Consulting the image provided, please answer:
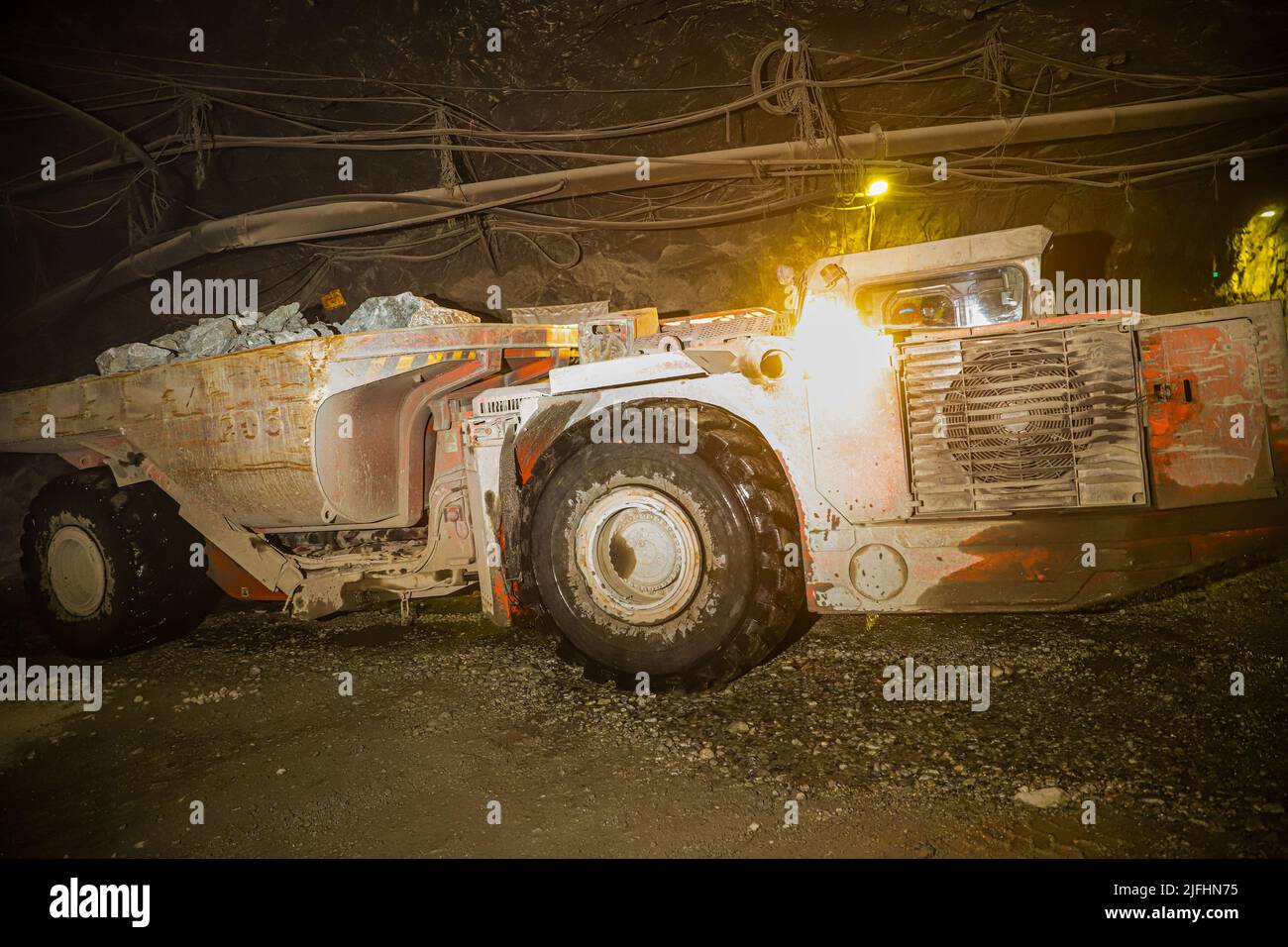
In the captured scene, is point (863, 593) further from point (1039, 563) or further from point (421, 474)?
point (421, 474)

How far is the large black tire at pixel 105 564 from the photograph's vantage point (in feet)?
15.5

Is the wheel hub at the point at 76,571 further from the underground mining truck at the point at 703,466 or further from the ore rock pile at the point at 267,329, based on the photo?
the ore rock pile at the point at 267,329

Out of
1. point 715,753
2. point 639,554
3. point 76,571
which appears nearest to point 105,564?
point 76,571

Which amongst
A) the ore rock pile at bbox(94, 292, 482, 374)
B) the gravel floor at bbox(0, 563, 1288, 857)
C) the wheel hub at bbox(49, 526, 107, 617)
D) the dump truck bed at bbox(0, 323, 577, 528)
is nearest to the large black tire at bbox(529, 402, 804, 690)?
the gravel floor at bbox(0, 563, 1288, 857)

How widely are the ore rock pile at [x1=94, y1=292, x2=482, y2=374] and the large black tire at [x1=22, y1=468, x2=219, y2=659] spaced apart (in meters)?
0.89

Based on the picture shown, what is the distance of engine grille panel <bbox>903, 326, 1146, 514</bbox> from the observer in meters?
2.74

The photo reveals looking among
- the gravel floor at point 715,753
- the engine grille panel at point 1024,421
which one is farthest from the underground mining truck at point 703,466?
the gravel floor at point 715,753

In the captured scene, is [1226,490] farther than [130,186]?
No

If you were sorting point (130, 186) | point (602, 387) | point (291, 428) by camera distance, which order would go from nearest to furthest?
point (602, 387) < point (291, 428) < point (130, 186)

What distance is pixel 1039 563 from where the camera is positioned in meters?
2.86

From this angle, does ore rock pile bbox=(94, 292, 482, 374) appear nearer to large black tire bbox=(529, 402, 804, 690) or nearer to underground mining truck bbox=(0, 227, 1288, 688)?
underground mining truck bbox=(0, 227, 1288, 688)

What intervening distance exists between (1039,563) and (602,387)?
206 cm

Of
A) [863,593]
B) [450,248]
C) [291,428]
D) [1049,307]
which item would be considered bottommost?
[863,593]
